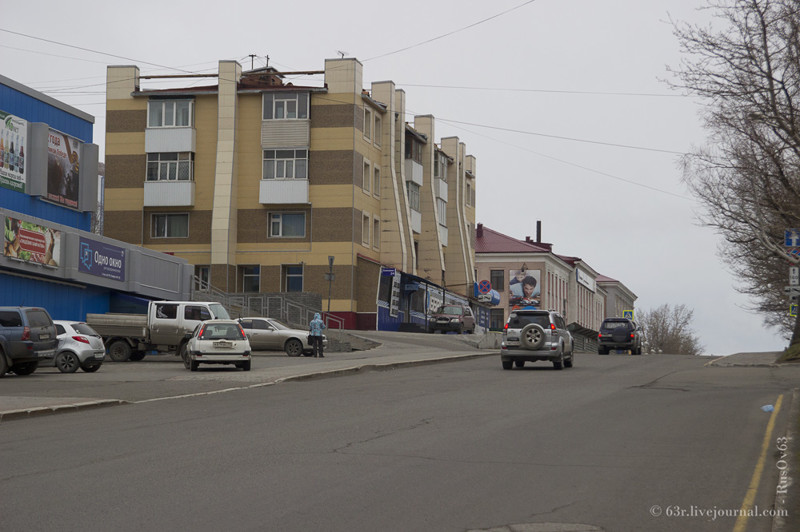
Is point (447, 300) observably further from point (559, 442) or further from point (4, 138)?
point (559, 442)

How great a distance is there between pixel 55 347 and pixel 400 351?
1757cm

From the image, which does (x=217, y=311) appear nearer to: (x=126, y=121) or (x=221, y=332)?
(x=221, y=332)

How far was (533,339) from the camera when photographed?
29500mm

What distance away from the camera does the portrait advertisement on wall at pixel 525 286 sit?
98562 mm

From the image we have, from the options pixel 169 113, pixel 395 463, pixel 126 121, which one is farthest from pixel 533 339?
pixel 126 121

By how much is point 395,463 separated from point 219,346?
59.7 feet

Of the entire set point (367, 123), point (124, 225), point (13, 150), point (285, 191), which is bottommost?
point (124, 225)

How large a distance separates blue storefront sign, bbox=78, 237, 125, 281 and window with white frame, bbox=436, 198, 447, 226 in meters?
33.8

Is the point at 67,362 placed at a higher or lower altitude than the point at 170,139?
lower

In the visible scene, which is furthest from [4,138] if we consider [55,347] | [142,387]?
[142,387]

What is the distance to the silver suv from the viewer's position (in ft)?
96.7

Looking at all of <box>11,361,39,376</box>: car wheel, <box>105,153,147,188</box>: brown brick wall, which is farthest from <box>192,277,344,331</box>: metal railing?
<box>11,361,39,376</box>: car wheel

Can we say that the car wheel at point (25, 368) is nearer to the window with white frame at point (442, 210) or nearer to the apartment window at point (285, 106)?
the apartment window at point (285, 106)

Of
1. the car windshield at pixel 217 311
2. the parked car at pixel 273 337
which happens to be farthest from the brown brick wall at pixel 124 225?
the car windshield at pixel 217 311
